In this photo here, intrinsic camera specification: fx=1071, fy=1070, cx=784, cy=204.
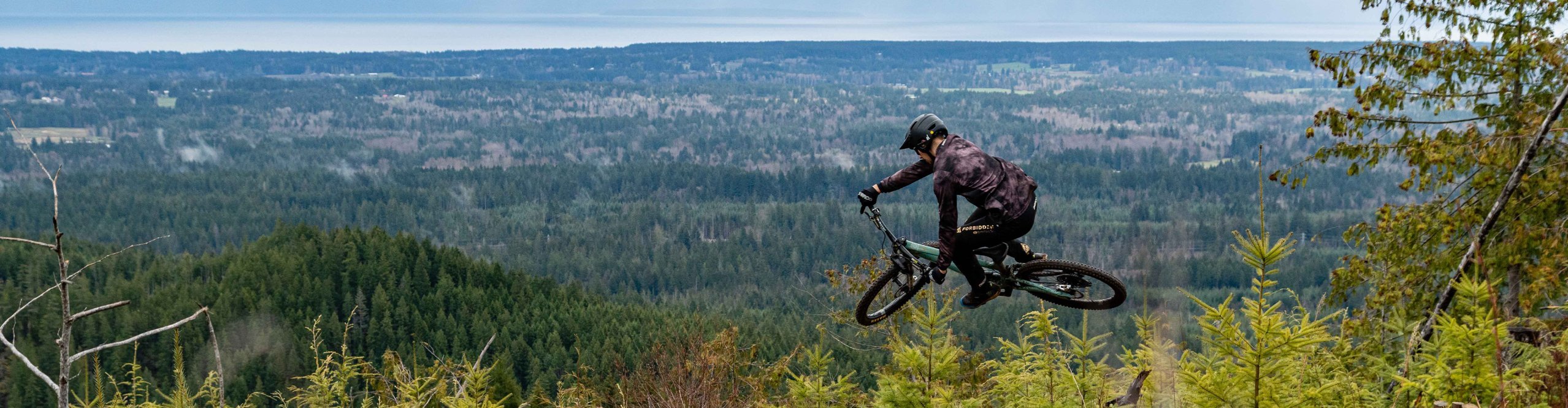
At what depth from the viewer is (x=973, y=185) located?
9.64 m

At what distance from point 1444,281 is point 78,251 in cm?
20197

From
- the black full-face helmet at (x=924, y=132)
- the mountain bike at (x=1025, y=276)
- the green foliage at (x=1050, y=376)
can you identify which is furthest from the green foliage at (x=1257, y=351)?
the mountain bike at (x=1025, y=276)

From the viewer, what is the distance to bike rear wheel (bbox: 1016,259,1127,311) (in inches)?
426

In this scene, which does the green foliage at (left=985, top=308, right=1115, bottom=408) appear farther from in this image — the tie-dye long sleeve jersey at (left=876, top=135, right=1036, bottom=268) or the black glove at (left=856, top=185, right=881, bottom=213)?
the black glove at (left=856, top=185, right=881, bottom=213)

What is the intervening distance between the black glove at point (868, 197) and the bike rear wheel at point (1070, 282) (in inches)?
64.4

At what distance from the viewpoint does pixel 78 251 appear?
17438 centimetres

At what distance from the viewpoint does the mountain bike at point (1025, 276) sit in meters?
10.8

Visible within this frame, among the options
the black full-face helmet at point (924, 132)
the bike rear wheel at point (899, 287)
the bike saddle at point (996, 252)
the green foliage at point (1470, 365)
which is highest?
the black full-face helmet at point (924, 132)

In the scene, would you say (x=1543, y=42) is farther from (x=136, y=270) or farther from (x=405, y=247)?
(x=136, y=270)

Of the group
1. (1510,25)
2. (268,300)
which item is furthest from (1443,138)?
(268,300)

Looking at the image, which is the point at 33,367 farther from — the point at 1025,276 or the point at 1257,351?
the point at 1025,276

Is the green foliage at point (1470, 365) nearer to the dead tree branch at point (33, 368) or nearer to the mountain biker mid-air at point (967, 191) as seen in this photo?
the mountain biker mid-air at point (967, 191)

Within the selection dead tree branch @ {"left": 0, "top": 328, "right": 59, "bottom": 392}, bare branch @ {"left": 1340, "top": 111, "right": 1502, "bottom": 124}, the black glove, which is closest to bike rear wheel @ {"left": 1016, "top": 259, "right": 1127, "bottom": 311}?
the black glove

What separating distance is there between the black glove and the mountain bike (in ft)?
1.25
